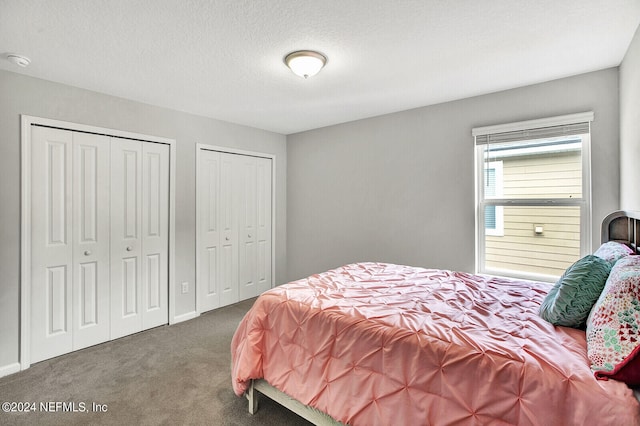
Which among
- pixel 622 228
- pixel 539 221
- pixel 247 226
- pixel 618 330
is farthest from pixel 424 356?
pixel 247 226

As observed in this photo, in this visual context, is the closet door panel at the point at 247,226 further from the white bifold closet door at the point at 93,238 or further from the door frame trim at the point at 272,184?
the white bifold closet door at the point at 93,238

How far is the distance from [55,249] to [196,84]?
6.21 ft

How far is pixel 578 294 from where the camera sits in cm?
146

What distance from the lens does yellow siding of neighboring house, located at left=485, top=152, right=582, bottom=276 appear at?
2738mm

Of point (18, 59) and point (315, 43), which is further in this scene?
point (18, 59)

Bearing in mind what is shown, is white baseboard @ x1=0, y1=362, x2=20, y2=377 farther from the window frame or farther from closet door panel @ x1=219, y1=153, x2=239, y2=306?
the window frame

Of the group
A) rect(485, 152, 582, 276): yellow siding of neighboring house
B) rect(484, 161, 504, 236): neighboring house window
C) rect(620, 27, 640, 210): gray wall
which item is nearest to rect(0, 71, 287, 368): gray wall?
rect(484, 161, 504, 236): neighboring house window

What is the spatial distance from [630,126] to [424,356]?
85.5 inches

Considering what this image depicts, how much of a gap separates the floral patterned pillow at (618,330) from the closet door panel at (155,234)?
3581 millimetres

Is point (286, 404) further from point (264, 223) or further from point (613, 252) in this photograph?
point (264, 223)

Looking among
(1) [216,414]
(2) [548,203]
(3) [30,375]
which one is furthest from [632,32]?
(3) [30,375]

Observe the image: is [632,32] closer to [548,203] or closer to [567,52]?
[567,52]

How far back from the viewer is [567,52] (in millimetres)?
2242
